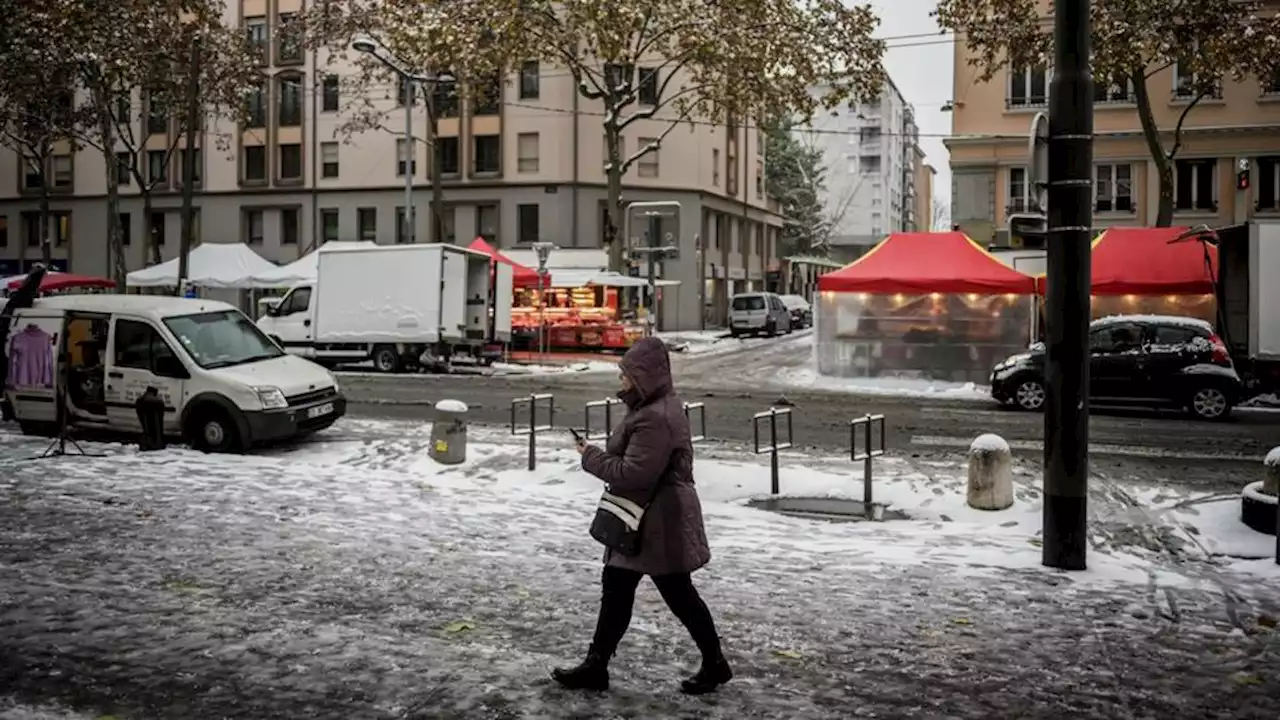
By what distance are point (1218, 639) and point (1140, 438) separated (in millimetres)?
9608

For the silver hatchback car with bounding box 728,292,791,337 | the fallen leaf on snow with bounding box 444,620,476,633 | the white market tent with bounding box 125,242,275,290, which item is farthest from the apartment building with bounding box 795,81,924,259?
the fallen leaf on snow with bounding box 444,620,476,633

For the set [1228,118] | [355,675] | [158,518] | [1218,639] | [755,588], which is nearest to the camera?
[355,675]

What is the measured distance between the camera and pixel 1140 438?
1500cm

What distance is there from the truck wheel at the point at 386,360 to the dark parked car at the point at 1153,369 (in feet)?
45.6

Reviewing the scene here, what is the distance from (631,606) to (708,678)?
1.65 ft

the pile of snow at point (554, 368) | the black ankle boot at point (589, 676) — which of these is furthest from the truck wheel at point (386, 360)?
the black ankle boot at point (589, 676)

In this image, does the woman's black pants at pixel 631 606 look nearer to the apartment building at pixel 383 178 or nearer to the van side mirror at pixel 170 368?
the van side mirror at pixel 170 368

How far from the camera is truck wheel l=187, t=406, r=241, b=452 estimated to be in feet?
41.4

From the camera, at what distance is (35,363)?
1325 cm

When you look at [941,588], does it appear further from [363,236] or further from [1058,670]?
[363,236]

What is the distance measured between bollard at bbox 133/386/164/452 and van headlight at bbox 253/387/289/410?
1036 millimetres

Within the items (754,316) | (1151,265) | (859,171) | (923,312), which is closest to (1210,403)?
(1151,265)

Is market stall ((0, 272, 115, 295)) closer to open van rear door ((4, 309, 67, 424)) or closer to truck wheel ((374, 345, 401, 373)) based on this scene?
truck wheel ((374, 345, 401, 373))


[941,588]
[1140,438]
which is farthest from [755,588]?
[1140,438]
